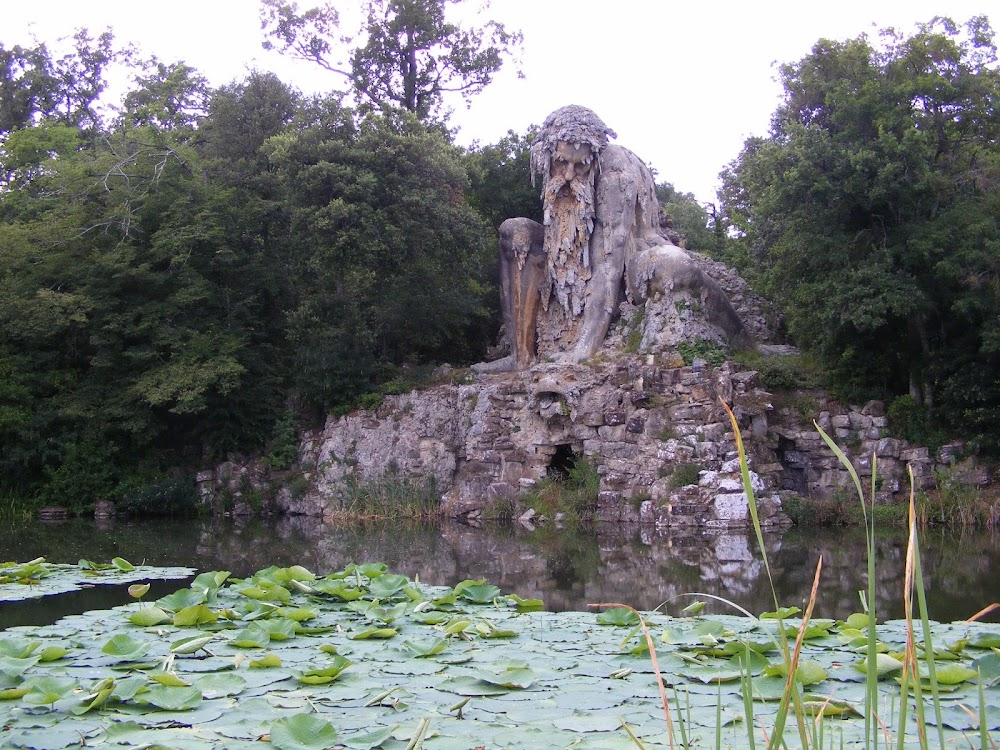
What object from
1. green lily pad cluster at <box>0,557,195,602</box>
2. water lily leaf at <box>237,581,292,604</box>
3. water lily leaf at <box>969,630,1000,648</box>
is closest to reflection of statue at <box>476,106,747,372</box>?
green lily pad cluster at <box>0,557,195,602</box>

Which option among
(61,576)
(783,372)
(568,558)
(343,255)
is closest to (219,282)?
(343,255)

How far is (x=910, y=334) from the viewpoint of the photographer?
16375mm

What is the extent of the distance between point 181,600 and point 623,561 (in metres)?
5.83

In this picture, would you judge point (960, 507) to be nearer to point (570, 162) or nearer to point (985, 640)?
point (570, 162)

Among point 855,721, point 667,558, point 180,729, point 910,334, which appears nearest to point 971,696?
point 855,721

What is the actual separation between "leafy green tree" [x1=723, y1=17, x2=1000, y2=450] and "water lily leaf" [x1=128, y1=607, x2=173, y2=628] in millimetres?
12406

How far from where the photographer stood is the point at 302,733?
2.87 m

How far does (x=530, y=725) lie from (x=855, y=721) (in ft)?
3.43

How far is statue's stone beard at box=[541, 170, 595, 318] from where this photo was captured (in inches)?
723

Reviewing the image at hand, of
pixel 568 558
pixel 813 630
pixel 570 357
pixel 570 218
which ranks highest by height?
pixel 570 218

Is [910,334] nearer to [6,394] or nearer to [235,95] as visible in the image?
[235,95]

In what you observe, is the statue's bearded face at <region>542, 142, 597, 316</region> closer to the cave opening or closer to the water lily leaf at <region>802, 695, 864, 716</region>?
the cave opening

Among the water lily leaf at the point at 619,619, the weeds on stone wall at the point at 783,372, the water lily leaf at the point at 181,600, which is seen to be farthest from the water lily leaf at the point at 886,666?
the weeds on stone wall at the point at 783,372

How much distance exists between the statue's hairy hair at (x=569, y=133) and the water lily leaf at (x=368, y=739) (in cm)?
1616
